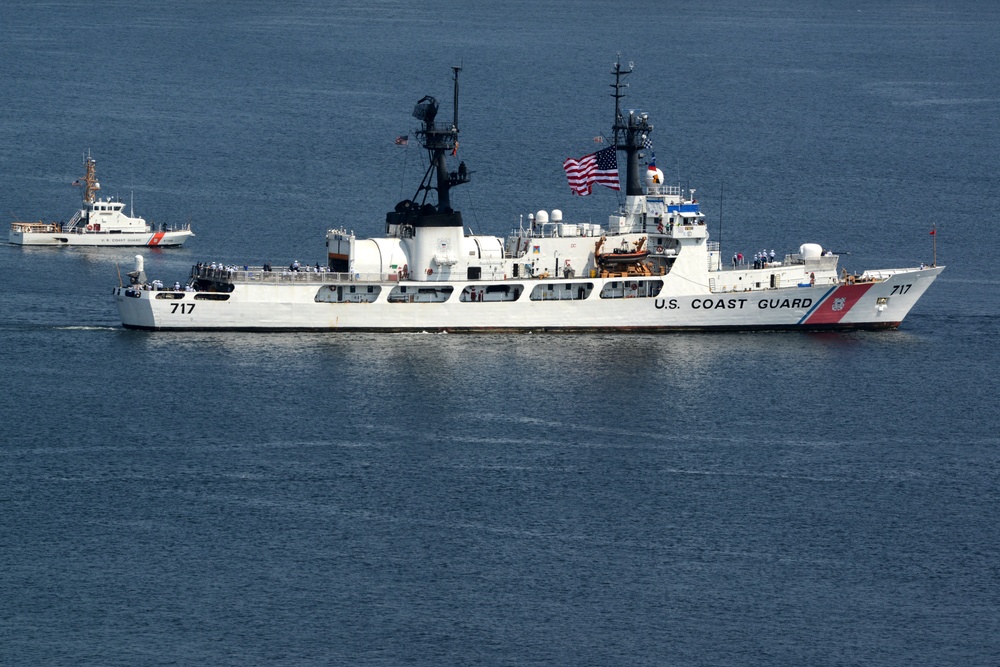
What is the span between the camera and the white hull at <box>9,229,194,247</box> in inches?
5861

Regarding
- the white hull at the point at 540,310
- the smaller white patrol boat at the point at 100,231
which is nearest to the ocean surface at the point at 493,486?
the white hull at the point at 540,310

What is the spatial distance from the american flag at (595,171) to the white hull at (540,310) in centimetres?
649

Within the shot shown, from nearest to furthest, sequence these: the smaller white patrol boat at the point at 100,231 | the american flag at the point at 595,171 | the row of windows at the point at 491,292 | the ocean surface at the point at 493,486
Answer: the ocean surface at the point at 493,486
the row of windows at the point at 491,292
the american flag at the point at 595,171
the smaller white patrol boat at the point at 100,231

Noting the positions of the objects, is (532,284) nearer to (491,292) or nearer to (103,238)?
(491,292)

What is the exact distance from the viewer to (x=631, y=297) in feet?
399

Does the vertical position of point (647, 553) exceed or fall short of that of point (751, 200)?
it falls short

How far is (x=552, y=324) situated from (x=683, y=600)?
4481cm

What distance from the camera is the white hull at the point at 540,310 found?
117438 millimetres

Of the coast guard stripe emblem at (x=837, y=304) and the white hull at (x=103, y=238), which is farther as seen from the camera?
the white hull at (x=103, y=238)

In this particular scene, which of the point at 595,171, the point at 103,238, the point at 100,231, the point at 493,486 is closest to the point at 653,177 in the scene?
the point at 595,171

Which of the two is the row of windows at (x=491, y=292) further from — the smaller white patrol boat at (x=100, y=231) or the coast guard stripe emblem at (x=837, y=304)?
the smaller white patrol boat at (x=100, y=231)

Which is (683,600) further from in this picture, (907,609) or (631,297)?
(631,297)

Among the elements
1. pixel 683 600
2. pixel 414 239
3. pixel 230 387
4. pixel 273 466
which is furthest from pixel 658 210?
pixel 683 600

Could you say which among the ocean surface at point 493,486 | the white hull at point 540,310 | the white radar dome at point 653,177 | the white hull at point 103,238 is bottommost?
the ocean surface at point 493,486
